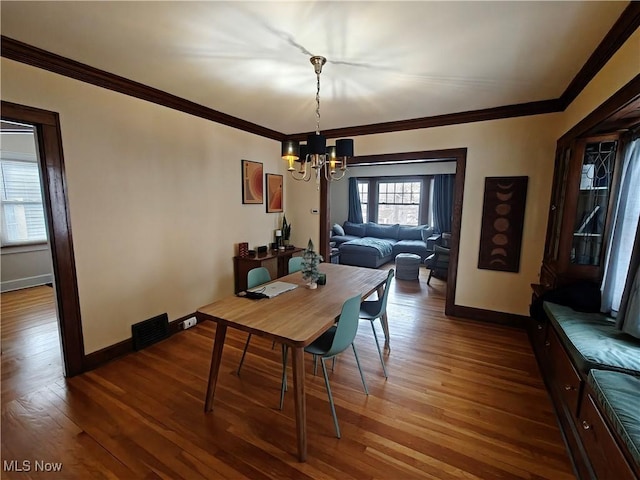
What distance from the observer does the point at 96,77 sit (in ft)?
7.81

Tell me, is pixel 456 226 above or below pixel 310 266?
above

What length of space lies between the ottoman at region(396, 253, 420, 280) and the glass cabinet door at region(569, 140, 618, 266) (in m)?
2.93

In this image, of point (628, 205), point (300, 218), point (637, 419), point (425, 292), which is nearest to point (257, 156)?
point (300, 218)

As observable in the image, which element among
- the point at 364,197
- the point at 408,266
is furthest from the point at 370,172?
the point at 408,266

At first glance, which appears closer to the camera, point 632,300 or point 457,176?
point 632,300

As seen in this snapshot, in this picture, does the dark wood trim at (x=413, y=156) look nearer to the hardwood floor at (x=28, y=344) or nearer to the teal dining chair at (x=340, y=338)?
the teal dining chair at (x=340, y=338)

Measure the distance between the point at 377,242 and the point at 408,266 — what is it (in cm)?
133

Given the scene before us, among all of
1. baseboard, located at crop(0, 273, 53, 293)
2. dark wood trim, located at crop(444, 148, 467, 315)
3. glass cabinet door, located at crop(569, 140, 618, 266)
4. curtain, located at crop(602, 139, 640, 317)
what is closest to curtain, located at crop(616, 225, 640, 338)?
curtain, located at crop(602, 139, 640, 317)

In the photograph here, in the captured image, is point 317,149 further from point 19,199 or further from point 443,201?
point 443,201

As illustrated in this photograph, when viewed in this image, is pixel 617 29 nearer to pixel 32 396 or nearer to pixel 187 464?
pixel 187 464

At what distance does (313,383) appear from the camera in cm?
239

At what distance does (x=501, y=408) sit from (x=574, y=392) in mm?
517

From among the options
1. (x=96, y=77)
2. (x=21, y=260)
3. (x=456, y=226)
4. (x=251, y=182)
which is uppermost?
(x=96, y=77)

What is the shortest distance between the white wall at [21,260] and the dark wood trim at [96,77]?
3.18 meters
